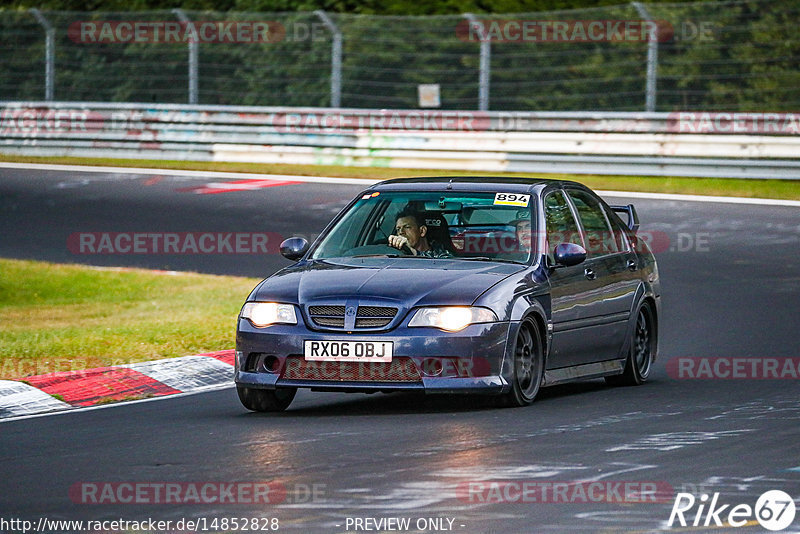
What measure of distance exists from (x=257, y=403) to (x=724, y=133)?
15.4 m

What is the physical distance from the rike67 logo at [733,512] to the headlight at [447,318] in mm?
2625

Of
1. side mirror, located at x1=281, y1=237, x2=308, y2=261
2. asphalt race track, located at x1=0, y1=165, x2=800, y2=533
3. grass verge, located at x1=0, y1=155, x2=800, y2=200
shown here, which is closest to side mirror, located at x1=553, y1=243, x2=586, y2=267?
asphalt race track, located at x1=0, y1=165, x2=800, y2=533

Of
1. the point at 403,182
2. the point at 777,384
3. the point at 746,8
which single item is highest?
the point at 746,8

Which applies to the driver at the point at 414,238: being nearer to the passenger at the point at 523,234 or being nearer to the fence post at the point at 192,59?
the passenger at the point at 523,234

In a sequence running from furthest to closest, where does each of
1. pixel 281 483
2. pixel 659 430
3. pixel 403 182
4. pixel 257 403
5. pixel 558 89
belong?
pixel 558 89, pixel 403 182, pixel 257 403, pixel 659 430, pixel 281 483

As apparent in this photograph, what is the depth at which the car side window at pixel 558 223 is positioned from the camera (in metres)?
10.6

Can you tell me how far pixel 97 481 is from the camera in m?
7.45

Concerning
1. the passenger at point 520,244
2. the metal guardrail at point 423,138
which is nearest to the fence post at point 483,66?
the metal guardrail at point 423,138

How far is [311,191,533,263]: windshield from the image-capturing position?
34.2 feet

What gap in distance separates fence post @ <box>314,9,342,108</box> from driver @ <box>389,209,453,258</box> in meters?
17.0

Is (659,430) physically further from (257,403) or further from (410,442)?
(257,403)

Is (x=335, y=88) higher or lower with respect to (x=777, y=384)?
higher

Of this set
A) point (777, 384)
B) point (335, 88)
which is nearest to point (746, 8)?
point (335, 88)

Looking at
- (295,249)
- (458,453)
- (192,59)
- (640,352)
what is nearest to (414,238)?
(295,249)
